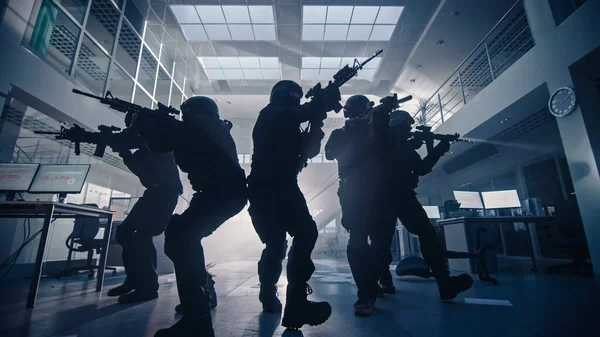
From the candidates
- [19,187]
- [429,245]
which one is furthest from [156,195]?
[429,245]

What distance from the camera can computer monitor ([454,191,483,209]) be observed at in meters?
4.84

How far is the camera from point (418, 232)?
218cm

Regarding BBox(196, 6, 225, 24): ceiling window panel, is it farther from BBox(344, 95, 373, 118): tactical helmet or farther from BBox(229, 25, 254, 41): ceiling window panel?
BBox(344, 95, 373, 118): tactical helmet

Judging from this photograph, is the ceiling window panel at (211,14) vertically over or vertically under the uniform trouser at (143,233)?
over

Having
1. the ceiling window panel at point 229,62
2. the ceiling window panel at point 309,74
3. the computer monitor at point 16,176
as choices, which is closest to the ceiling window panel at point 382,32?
the ceiling window panel at point 309,74

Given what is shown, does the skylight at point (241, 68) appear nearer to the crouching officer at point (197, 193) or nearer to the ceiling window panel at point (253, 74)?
the ceiling window panel at point (253, 74)

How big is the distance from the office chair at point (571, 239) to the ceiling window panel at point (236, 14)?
7.66 metres

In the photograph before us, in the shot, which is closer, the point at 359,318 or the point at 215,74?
the point at 359,318

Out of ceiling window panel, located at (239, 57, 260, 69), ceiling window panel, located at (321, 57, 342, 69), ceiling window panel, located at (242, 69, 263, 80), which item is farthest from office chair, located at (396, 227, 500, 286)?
ceiling window panel, located at (242, 69, 263, 80)

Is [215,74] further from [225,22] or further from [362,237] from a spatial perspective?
[362,237]

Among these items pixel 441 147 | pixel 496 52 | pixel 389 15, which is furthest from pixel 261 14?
pixel 496 52

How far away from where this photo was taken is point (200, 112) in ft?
5.59

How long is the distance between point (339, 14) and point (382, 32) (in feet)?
4.94

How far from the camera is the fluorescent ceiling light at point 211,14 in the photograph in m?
6.53
